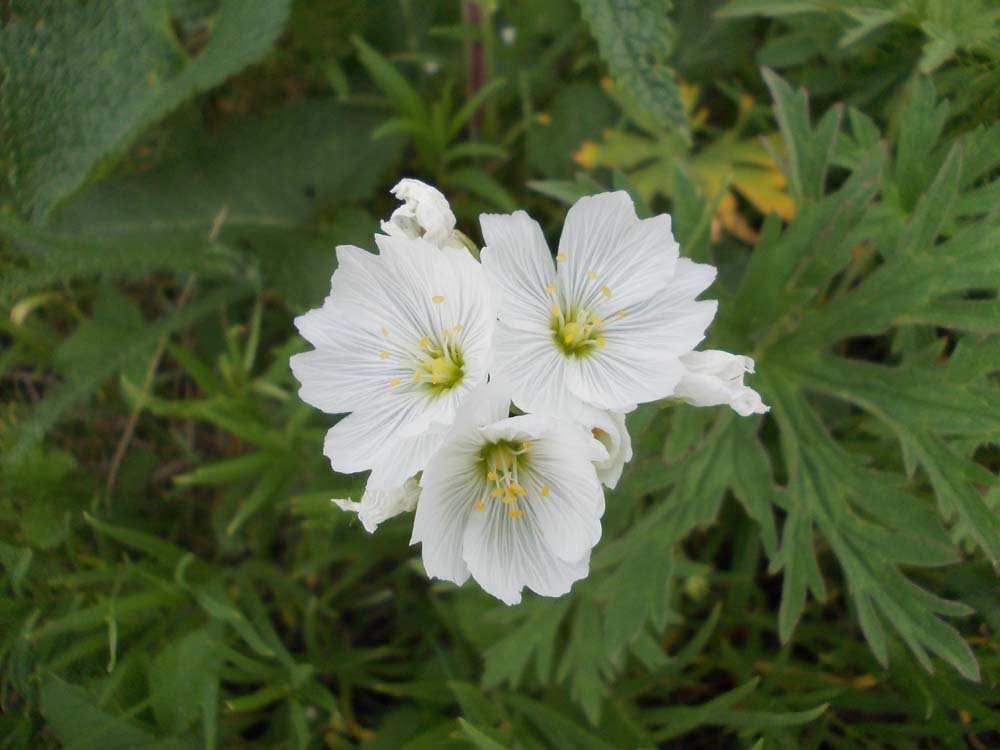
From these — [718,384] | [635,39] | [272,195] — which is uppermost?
[635,39]

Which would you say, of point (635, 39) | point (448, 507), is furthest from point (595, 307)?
point (635, 39)

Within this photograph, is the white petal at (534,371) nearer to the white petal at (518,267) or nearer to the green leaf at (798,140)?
the white petal at (518,267)

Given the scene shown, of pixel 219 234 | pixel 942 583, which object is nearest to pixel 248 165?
pixel 219 234

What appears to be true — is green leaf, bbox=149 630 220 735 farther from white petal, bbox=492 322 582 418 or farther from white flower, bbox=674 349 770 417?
white flower, bbox=674 349 770 417

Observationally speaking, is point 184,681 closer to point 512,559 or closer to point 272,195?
point 512,559

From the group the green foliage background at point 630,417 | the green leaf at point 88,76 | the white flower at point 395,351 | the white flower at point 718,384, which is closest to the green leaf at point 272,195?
the green foliage background at point 630,417
